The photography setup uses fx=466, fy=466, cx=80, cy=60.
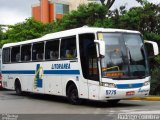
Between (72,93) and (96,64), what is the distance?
7.91 ft

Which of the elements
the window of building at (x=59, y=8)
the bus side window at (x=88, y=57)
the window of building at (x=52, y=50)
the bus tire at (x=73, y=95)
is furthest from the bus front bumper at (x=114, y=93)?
the window of building at (x=59, y=8)

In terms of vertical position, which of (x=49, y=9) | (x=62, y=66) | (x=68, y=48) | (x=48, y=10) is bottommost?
(x=62, y=66)

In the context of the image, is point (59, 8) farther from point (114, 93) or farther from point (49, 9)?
point (114, 93)

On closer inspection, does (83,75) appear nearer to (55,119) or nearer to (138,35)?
(138,35)

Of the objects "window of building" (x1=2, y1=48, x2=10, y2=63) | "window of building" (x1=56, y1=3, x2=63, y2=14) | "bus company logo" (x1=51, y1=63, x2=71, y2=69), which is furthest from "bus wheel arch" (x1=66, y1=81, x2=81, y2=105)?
"window of building" (x1=56, y1=3, x2=63, y2=14)

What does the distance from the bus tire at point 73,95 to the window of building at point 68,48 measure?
1280mm

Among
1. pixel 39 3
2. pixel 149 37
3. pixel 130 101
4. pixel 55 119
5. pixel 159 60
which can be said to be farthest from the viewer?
pixel 39 3

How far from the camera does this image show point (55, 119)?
14156mm

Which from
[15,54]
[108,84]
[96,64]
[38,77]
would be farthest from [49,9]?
[108,84]

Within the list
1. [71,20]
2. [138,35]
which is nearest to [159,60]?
[138,35]

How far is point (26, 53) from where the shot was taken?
2442 centimetres

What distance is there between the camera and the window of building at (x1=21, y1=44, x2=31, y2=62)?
2408cm

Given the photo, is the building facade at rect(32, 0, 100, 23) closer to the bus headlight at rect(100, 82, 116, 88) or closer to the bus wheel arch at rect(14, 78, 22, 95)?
the bus wheel arch at rect(14, 78, 22, 95)

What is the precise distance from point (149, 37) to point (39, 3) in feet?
195
